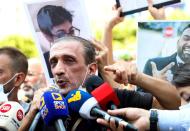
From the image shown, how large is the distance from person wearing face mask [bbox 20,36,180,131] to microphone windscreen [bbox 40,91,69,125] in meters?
0.30

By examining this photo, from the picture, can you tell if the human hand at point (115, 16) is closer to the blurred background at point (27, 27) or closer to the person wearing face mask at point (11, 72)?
the person wearing face mask at point (11, 72)

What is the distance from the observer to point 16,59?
12.2 feet

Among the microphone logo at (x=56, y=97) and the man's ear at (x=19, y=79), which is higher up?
the microphone logo at (x=56, y=97)

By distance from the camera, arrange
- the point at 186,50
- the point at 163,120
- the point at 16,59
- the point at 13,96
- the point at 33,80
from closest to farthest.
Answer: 1. the point at 163,120
2. the point at 186,50
3. the point at 13,96
4. the point at 16,59
5. the point at 33,80

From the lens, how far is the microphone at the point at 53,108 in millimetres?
2473

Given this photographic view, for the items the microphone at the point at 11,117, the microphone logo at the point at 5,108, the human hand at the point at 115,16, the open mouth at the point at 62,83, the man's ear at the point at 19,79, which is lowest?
the man's ear at the point at 19,79

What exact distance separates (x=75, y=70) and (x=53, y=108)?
1.96ft

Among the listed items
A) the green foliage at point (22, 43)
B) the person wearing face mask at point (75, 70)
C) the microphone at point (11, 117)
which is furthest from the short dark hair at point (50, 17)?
the green foliage at point (22, 43)

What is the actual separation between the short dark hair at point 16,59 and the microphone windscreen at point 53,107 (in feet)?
3.83

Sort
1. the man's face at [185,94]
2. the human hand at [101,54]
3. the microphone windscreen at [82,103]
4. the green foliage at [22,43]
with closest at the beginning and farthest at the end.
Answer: the microphone windscreen at [82,103] → the man's face at [185,94] → the human hand at [101,54] → the green foliage at [22,43]

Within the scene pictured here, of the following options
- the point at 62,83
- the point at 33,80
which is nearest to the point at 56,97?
the point at 62,83

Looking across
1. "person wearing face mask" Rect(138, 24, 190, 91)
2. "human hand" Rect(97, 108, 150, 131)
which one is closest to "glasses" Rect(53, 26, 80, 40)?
"person wearing face mask" Rect(138, 24, 190, 91)

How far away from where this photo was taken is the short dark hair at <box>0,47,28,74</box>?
367cm

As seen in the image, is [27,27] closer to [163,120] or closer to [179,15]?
[179,15]
